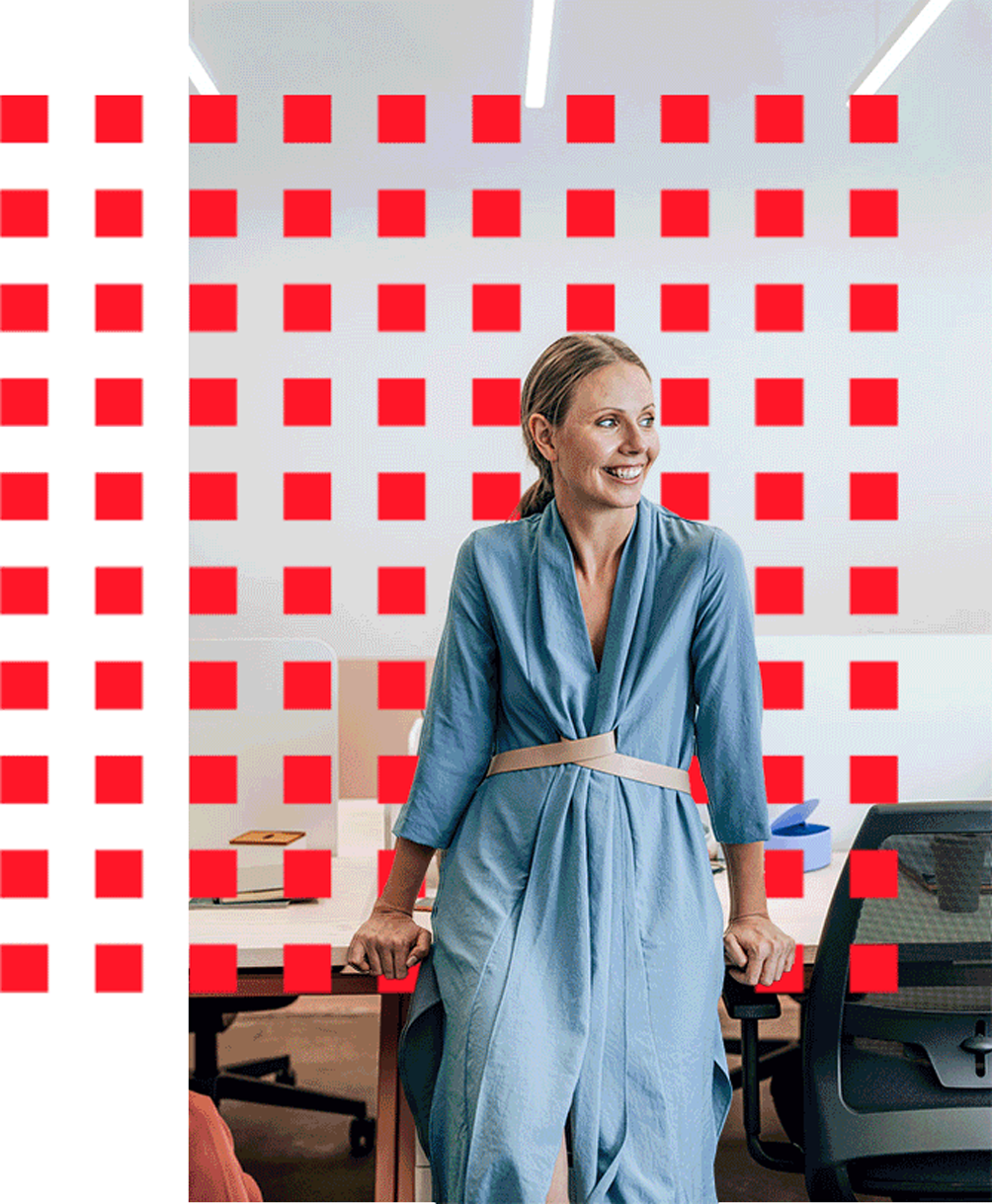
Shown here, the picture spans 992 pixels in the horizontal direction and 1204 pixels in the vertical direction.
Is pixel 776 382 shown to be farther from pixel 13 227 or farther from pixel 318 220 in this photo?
pixel 13 227

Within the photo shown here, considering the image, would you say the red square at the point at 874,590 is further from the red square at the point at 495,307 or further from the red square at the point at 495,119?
the red square at the point at 495,119

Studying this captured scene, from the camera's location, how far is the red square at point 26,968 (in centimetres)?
122

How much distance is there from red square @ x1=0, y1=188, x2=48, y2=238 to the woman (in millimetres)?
580

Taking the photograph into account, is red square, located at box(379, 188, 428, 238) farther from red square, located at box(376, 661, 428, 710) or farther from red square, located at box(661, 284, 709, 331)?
red square, located at box(376, 661, 428, 710)

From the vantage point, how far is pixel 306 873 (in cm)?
194

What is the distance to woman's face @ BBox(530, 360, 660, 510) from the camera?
1284 mm

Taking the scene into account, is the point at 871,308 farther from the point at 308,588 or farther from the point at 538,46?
the point at 308,588

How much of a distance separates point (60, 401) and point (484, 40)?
2.72 metres

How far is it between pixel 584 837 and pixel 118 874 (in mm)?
515

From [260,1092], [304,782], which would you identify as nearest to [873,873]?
[304,782]

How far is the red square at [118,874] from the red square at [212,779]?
0.80 metres

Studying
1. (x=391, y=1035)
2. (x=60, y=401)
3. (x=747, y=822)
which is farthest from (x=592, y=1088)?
(x=60, y=401)

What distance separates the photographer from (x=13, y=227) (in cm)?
122

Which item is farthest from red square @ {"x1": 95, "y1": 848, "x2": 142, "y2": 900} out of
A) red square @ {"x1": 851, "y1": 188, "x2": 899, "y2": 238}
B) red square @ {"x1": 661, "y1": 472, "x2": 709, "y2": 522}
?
red square @ {"x1": 851, "y1": 188, "x2": 899, "y2": 238}
